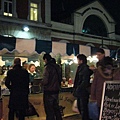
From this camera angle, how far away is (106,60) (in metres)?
5.21

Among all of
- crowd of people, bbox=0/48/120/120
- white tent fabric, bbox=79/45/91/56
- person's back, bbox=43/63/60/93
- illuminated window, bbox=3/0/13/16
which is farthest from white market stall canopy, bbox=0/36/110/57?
illuminated window, bbox=3/0/13/16

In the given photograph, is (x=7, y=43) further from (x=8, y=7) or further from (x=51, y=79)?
(x=8, y=7)

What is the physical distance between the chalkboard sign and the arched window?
21480 mm

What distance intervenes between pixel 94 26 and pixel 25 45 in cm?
2126

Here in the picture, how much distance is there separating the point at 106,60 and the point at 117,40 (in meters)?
24.6

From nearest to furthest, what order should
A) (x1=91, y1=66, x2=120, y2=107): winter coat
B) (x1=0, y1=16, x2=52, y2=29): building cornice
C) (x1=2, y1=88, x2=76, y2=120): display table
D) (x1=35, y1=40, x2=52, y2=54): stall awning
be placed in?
(x1=91, y1=66, x2=120, y2=107): winter coat < (x1=2, y1=88, x2=76, y2=120): display table < (x1=35, y1=40, x2=52, y2=54): stall awning < (x1=0, y1=16, x2=52, y2=29): building cornice

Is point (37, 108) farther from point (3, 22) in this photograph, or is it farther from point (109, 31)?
point (109, 31)

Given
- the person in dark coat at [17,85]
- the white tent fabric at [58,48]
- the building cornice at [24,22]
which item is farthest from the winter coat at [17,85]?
the building cornice at [24,22]

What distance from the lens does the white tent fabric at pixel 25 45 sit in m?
7.27

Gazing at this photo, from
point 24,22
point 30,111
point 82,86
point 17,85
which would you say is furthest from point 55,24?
point 82,86

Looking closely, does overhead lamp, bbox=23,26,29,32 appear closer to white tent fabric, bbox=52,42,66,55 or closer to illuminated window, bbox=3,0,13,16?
illuminated window, bbox=3,0,13,16

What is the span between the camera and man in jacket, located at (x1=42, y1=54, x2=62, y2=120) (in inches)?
247

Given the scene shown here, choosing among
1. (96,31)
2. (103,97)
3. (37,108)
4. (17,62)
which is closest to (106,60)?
(103,97)

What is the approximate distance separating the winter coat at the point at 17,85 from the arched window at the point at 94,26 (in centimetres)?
2040
